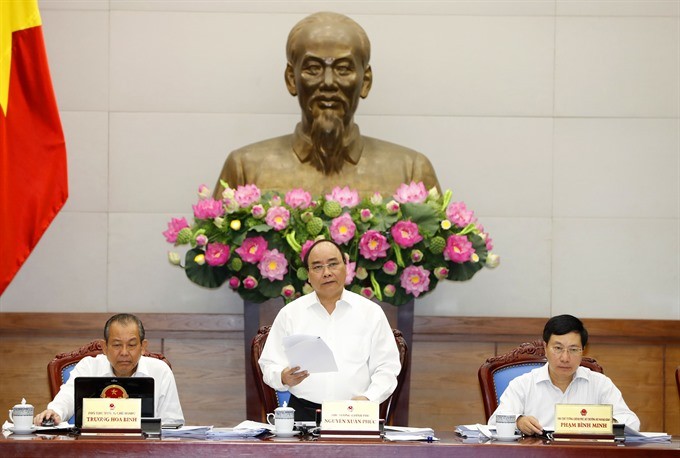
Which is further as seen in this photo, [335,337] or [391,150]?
[391,150]

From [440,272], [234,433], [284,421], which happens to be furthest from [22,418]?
[440,272]

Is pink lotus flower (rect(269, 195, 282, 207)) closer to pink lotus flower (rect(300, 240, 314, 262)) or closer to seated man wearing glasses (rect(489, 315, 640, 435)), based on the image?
pink lotus flower (rect(300, 240, 314, 262))

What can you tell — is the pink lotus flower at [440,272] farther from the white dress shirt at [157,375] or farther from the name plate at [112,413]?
the name plate at [112,413]

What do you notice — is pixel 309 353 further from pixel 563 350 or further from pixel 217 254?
pixel 217 254

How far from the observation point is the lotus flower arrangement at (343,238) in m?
4.82

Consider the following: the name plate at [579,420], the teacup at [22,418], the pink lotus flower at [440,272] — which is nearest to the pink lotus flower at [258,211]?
the pink lotus flower at [440,272]

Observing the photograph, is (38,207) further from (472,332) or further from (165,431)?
(472,332)

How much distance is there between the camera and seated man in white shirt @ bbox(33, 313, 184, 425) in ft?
13.2

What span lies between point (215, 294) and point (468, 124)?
1.64m

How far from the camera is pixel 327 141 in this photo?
215 inches

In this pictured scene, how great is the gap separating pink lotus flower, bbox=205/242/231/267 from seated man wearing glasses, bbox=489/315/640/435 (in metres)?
1.44

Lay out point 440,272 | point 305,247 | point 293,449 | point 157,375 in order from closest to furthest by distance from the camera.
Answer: point 293,449 < point 157,375 < point 305,247 < point 440,272

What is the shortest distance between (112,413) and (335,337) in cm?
107

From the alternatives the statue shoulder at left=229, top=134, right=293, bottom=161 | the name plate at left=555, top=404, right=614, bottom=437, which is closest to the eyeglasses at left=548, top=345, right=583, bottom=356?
the name plate at left=555, top=404, right=614, bottom=437
